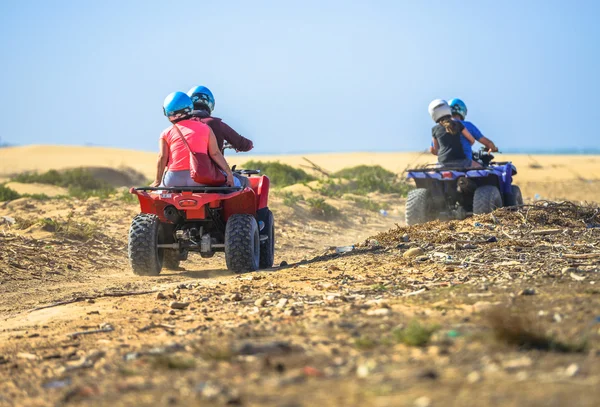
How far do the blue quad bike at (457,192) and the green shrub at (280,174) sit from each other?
7.55 m

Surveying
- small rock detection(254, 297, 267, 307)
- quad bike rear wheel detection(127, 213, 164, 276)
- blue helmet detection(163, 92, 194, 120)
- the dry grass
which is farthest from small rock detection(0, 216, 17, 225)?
the dry grass

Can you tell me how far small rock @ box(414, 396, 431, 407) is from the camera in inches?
142

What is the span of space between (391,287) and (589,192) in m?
21.5

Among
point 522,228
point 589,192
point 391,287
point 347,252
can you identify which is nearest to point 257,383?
point 391,287

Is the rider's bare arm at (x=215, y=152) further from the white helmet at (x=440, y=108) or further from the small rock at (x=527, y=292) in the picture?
the white helmet at (x=440, y=108)

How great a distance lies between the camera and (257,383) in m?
4.18

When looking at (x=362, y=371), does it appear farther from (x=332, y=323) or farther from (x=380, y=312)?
(x=380, y=312)

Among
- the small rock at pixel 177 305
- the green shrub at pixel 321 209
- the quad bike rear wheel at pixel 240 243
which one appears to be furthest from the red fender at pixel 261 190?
the green shrub at pixel 321 209

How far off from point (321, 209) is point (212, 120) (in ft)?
25.9

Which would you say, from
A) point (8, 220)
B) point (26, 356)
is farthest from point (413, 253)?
point (8, 220)

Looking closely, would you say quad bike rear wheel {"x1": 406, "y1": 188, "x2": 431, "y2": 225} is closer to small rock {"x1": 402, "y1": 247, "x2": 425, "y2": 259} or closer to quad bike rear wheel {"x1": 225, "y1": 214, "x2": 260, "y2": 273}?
small rock {"x1": 402, "y1": 247, "x2": 425, "y2": 259}

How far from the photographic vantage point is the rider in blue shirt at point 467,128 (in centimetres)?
1369

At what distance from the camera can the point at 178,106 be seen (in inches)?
380

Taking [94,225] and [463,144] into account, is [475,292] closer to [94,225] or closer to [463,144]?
[463,144]
